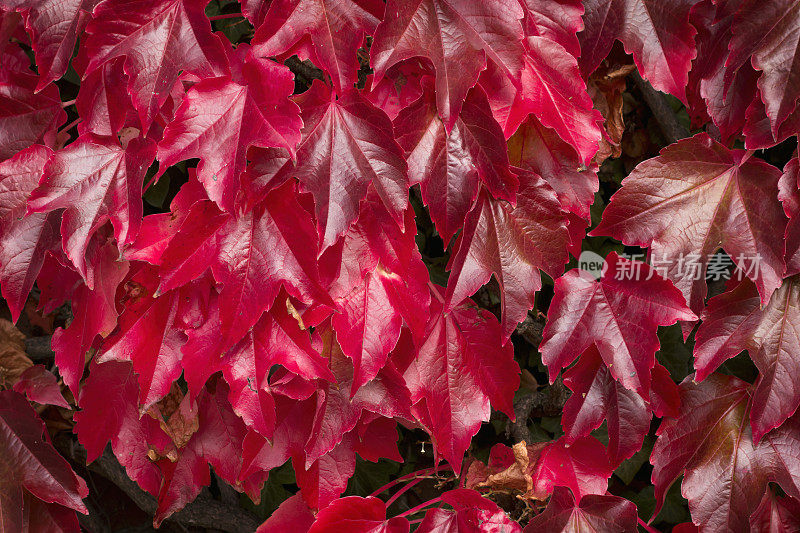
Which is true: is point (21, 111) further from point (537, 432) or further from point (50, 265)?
point (537, 432)

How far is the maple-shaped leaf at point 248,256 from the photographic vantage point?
0.75m

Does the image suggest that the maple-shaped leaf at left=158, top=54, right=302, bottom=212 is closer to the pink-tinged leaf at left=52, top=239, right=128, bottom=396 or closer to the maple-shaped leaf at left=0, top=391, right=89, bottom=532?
the pink-tinged leaf at left=52, top=239, right=128, bottom=396

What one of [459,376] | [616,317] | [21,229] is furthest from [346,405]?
[21,229]

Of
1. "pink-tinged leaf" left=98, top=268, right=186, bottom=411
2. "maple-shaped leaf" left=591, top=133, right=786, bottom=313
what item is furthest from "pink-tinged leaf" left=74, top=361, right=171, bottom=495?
"maple-shaped leaf" left=591, top=133, right=786, bottom=313

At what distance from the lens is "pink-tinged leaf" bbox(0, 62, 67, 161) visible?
878 millimetres

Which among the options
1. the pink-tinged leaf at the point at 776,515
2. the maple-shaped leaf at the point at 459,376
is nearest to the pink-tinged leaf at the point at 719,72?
the maple-shaped leaf at the point at 459,376

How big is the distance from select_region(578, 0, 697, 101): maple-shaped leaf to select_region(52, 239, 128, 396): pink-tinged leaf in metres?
0.69

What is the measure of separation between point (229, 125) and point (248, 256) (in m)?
0.15

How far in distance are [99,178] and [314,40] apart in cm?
33

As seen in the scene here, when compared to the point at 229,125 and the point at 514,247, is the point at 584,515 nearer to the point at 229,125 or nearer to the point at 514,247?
the point at 514,247

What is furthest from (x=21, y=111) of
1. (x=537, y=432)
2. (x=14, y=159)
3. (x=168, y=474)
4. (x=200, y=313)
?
(x=537, y=432)

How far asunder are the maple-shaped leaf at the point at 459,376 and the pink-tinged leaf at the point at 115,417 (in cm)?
41

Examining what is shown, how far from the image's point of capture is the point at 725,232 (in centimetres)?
83

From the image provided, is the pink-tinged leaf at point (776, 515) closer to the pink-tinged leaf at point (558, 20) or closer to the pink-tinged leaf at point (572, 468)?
the pink-tinged leaf at point (572, 468)
